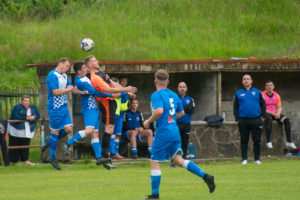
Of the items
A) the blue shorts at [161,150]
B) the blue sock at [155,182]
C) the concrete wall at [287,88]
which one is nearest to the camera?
the blue sock at [155,182]

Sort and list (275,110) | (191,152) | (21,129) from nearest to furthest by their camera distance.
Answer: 1. (21,129)
2. (191,152)
3. (275,110)

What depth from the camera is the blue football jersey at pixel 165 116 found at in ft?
29.8

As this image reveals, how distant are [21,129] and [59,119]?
8.49 ft

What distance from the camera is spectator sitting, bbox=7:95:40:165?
52.5ft

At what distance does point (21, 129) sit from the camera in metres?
16.1

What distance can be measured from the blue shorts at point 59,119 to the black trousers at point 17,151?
2346 mm

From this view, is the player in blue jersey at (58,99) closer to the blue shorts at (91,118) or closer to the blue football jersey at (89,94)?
the blue football jersey at (89,94)

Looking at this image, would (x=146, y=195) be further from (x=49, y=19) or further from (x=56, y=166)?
(x=49, y=19)

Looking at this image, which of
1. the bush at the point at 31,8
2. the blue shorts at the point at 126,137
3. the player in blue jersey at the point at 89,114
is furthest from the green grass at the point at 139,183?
the bush at the point at 31,8

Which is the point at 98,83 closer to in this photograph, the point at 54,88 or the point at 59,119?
the point at 54,88

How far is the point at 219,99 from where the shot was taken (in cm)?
1758

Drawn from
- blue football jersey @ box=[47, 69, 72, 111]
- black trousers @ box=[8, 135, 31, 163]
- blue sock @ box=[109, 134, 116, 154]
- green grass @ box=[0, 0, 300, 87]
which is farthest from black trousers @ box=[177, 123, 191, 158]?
green grass @ box=[0, 0, 300, 87]

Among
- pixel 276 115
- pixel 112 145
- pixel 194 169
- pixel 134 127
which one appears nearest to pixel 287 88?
pixel 276 115

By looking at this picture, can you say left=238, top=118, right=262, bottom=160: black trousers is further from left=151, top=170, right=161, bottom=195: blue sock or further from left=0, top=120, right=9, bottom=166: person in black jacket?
left=151, top=170, right=161, bottom=195: blue sock
